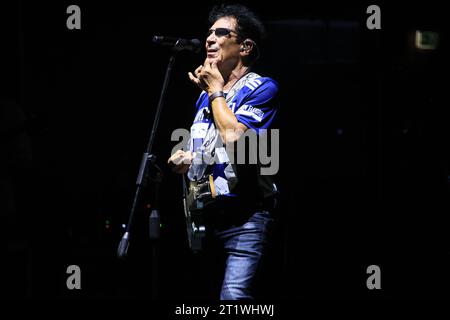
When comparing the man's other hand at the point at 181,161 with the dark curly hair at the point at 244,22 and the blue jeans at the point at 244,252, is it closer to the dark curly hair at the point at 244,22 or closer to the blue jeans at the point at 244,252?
the blue jeans at the point at 244,252

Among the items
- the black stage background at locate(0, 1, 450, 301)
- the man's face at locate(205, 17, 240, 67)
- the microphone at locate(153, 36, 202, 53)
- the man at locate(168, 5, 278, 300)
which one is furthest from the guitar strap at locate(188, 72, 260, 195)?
the black stage background at locate(0, 1, 450, 301)

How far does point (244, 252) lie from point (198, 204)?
27 cm

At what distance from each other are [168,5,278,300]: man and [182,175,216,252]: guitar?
17 millimetres

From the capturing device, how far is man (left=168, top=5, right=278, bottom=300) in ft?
7.38

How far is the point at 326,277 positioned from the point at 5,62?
262cm

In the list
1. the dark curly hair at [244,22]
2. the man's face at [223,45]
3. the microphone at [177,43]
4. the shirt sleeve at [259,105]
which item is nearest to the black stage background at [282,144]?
the dark curly hair at [244,22]

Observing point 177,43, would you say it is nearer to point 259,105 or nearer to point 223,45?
point 223,45

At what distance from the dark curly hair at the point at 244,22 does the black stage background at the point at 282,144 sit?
1.12 meters

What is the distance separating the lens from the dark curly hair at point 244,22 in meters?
2.50

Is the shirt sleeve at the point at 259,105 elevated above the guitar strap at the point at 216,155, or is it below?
above

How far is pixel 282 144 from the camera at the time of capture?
3.99m

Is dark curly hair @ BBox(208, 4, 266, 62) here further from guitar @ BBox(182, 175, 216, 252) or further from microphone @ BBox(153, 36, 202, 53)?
guitar @ BBox(182, 175, 216, 252)

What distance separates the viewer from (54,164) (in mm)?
4078

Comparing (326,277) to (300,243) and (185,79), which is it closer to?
(300,243)
